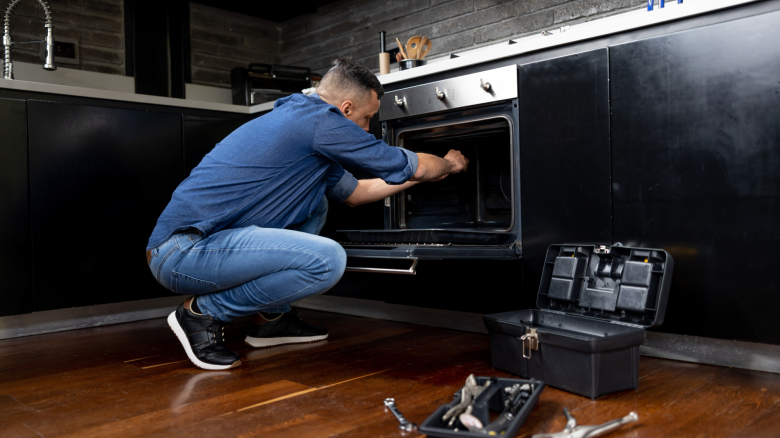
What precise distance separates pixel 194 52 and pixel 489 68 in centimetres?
286

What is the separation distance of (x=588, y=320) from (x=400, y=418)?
0.63 metres

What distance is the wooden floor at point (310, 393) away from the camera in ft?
3.82

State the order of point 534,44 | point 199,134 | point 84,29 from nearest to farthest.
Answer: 1. point 534,44
2. point 199,134
3. point 84,29

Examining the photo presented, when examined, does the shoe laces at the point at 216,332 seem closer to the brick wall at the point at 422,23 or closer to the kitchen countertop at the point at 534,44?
the kitchen countertop at the point at 534,44

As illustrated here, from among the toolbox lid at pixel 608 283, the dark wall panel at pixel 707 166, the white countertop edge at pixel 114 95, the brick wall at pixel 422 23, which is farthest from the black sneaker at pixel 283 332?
the brick wall at pixel 422 23

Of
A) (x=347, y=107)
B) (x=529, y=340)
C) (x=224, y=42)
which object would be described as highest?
(x=224, y=42)

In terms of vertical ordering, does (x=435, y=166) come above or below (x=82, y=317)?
above

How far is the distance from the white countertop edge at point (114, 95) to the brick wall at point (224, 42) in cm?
Result: 146

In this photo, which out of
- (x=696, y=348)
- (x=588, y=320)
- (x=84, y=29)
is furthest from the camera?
(x=84, y=29)

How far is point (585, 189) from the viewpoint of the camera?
1738mm

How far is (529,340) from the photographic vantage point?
142cm

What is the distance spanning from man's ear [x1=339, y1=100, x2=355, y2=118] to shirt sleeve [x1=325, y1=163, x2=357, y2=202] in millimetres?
227

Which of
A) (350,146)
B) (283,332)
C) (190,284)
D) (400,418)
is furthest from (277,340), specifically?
(400,418)

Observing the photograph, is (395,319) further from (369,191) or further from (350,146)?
(350,146)
